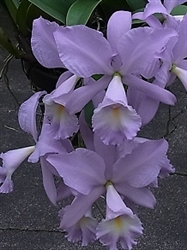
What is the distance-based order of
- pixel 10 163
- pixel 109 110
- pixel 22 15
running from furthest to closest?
pixel 22 15 → pixel 10 163 → pixel 109 110

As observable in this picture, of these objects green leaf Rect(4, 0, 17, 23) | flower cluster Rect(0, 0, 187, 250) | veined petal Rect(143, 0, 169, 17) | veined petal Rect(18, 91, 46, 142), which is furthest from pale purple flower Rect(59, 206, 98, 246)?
green leaf Rect(4, 0, 17, 23)

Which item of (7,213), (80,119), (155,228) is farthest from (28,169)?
(80,119)

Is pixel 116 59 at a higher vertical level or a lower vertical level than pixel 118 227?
higher

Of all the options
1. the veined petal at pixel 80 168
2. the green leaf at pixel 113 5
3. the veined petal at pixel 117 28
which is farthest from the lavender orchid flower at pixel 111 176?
the green leaf at pixel 113 5

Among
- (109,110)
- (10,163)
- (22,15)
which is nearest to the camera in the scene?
(109,110)

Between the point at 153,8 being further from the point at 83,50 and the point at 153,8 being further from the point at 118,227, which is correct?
the point at 118,227

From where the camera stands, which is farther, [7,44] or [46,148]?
[7,44]

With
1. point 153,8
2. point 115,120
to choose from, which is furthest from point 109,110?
point 153,8

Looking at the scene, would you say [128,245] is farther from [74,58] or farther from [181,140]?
[181,140]
